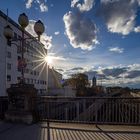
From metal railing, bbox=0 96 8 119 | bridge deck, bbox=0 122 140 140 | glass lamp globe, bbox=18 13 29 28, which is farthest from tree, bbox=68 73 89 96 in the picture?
bridge deck, bbox=0 122 140 140

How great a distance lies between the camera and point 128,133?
25.9 feet

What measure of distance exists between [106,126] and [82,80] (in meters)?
77.8

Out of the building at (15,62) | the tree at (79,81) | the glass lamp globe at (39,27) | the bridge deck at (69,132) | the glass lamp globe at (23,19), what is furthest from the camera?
the tree at (79,81)

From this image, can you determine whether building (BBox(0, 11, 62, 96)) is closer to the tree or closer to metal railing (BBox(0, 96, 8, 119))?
the tree

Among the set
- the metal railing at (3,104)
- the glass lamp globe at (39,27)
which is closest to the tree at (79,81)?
the metal railing at (3,104)

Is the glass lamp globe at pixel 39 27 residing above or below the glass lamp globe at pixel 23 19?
below

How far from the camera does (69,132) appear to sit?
26.1ft

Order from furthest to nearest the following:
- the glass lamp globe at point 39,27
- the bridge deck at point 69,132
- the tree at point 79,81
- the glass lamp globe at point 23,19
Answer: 1. the tree at point 79,81
2. the glass lamp globe at point 39,27
3. the glass lamp globe at point 23,19
4. the bridge deck at point 69,132

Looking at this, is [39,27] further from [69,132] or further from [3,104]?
[69,132]

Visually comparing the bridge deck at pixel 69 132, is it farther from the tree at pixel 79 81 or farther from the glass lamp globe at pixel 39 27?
the tree at pixel 79 81

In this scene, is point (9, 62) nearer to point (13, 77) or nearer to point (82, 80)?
point (13, 77)

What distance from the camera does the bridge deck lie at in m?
7.25

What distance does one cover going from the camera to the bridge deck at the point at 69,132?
725cm

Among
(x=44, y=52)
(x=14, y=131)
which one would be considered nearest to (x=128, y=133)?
(x=14, y=131)
